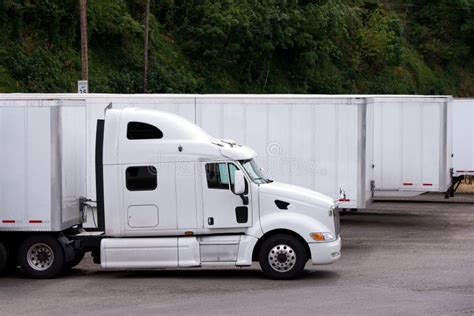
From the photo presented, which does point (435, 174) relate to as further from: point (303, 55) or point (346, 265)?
point (303, 55)

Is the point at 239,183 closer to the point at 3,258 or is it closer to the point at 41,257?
the point at 41,257

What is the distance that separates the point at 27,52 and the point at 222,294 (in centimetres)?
2905

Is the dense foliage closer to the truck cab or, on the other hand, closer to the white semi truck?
the white semi truck

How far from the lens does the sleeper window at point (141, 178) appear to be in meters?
16.2

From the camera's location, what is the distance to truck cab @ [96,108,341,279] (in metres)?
16.0

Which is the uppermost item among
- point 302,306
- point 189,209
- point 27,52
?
point 27,52

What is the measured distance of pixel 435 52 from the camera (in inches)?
2945

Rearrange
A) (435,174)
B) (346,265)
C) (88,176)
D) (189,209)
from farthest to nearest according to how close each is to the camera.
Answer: (435,174) → (88,176) → (346,265) → (189,209)

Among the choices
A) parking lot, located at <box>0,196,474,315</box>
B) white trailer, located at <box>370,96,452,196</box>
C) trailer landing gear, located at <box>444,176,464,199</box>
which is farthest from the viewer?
trailer landing gear, located at <box>444,176,464,199</box>

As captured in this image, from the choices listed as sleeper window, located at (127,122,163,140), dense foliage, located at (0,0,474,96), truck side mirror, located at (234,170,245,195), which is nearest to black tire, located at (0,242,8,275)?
sleeper window, located at (127,122,163,140)

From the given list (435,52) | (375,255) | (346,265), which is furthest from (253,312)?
(435,52)

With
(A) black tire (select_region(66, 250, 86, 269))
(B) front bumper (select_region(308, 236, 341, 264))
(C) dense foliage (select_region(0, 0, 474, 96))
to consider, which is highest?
(C) dense foliage (select_region(0, 0, 474, 96))

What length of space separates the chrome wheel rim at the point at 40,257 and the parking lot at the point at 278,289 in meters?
0.29

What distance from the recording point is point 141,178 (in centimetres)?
1619
